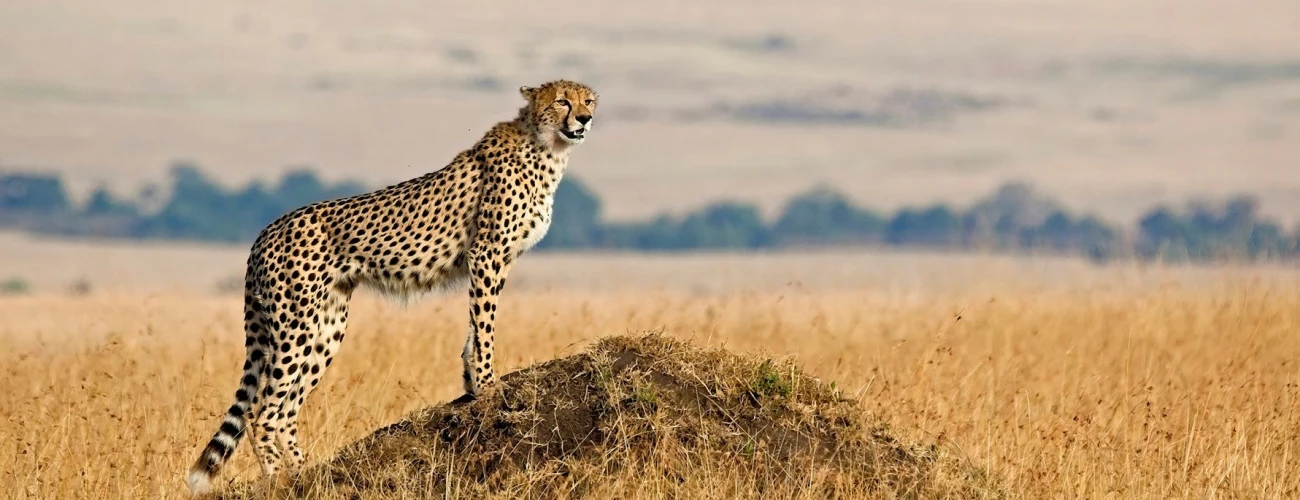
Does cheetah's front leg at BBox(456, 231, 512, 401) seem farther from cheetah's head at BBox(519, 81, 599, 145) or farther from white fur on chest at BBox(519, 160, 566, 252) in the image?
cheetah's head at BBox(519, 81, 599, 145)

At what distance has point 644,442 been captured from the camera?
19.8ft

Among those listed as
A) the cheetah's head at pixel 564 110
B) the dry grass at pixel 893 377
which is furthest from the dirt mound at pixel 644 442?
the cheetah's head at pixel 564 110

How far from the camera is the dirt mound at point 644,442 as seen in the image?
5.95 meters

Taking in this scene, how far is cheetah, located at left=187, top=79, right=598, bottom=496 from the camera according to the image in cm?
742

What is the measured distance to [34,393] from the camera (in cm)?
975

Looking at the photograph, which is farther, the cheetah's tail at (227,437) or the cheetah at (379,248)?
the cheetah at (379,248)

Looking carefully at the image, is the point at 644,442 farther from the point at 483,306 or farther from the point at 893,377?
the point at 893,377

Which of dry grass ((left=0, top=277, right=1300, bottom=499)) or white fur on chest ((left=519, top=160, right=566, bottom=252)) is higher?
white fur on chest ((left=519, top=160, right=566, bottom=252))

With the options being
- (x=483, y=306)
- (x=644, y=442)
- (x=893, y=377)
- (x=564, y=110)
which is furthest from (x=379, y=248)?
(x=893, y=377)

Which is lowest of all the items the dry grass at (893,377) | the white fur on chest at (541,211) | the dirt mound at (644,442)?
the dry grass at (893,377)

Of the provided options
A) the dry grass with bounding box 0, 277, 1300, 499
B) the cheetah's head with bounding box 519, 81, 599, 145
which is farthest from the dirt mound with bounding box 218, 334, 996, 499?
the cheetah's head with bounding box 519, 81, 599, 145

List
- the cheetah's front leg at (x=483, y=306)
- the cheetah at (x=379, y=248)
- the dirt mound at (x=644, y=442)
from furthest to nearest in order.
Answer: the cheetah at (x=379, y=248), the cheetah's front leg at (x=483, y=306), the dirt mound at (x=644, y=442)

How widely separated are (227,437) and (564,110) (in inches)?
93.6

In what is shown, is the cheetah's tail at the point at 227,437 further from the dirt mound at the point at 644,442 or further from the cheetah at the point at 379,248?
the dirt mound at the point at 644,442
